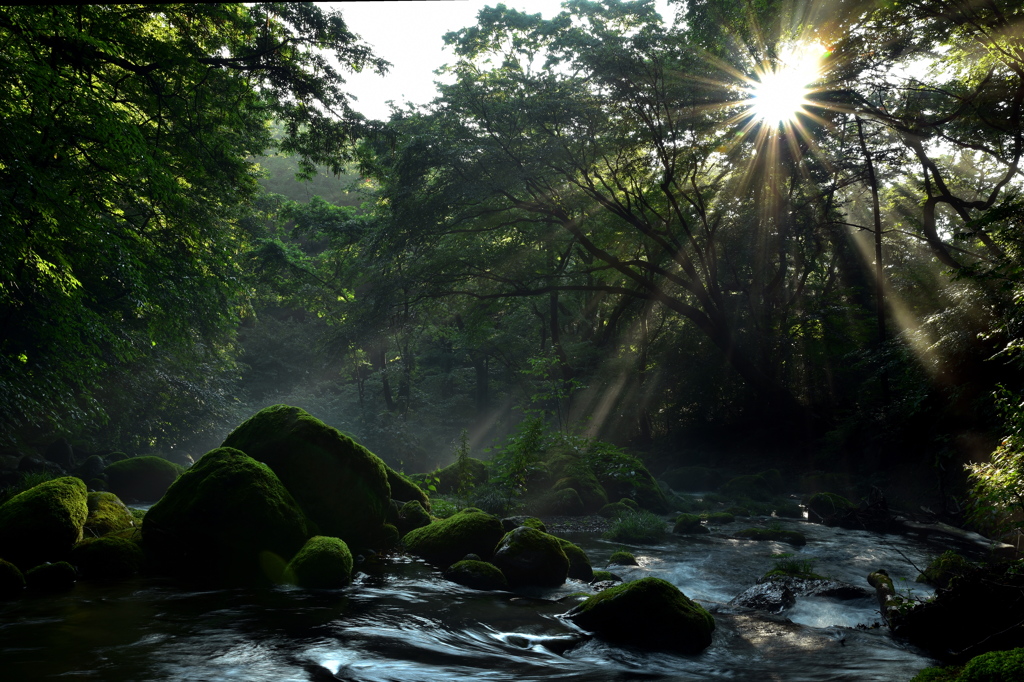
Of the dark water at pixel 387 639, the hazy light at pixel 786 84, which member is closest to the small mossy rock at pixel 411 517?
the dark water at pixel 387 639

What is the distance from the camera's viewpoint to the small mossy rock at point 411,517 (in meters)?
11.0

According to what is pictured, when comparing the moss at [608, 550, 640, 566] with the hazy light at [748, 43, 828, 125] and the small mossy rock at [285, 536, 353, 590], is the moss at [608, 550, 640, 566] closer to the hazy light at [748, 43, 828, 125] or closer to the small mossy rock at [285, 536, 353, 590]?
the small mossy rock at [285, 536, 353, 590]

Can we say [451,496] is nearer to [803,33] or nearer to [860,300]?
[803,33]

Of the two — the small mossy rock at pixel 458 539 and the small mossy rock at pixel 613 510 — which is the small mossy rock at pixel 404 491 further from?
the small mossy rock at pixel 613 510

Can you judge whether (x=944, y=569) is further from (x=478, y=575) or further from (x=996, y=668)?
(x=478, y=575)

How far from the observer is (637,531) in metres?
12.5

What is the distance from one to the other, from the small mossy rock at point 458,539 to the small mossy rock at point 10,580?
4979mm

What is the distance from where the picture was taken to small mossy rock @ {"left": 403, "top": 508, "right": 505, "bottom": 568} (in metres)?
9.48

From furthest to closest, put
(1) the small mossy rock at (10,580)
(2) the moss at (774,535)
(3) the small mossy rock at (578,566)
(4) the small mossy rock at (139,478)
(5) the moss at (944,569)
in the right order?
(4) the small mossy rock at (139,478) < (2) the moss at (774,535) < (3) the small mossy rock at (578,566) < (5) the moss at (944,569) < (1) the small mossy rock at (10,580)

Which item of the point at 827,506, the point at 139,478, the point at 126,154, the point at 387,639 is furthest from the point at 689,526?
the point at 139,478

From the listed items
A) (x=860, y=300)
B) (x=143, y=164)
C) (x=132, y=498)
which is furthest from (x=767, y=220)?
(x=132, y=498)

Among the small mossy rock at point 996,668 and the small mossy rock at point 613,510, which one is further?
the small mossy rock at point 613,510

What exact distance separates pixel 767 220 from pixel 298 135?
14.2m

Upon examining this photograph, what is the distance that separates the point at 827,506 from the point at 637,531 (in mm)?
5843
